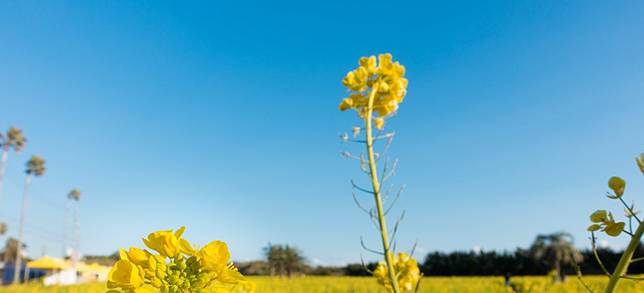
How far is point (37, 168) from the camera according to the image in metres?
43.1

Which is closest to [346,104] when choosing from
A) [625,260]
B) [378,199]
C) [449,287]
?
[378,199]

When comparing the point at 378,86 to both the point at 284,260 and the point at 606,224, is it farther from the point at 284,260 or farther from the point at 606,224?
the point at 284,260

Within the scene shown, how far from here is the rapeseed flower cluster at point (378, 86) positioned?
1.73m

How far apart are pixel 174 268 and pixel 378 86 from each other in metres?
1.15

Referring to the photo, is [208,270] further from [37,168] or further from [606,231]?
[37,168]

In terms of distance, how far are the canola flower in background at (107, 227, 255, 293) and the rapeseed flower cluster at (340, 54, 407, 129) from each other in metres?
1.01

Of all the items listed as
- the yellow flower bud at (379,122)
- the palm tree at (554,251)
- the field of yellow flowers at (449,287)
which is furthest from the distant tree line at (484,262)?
the yellow flower bud at (379,122)

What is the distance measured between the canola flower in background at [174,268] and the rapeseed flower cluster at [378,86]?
3.32 ft

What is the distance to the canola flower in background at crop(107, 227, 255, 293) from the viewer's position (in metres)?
0.80

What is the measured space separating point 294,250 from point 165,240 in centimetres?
4304

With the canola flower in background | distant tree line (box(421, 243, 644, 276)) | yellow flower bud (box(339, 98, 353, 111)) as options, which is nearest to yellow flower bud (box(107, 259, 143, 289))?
the canola flower in background

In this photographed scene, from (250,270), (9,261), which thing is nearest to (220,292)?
(250,270)

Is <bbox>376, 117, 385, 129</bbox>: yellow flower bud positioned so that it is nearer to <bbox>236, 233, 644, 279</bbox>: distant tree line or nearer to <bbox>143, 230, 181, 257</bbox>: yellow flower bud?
<bbox>143, 230, 181, 257</bbox>: yellow flower bud

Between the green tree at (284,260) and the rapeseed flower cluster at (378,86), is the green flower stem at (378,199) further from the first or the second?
the green tree at (284,260)
